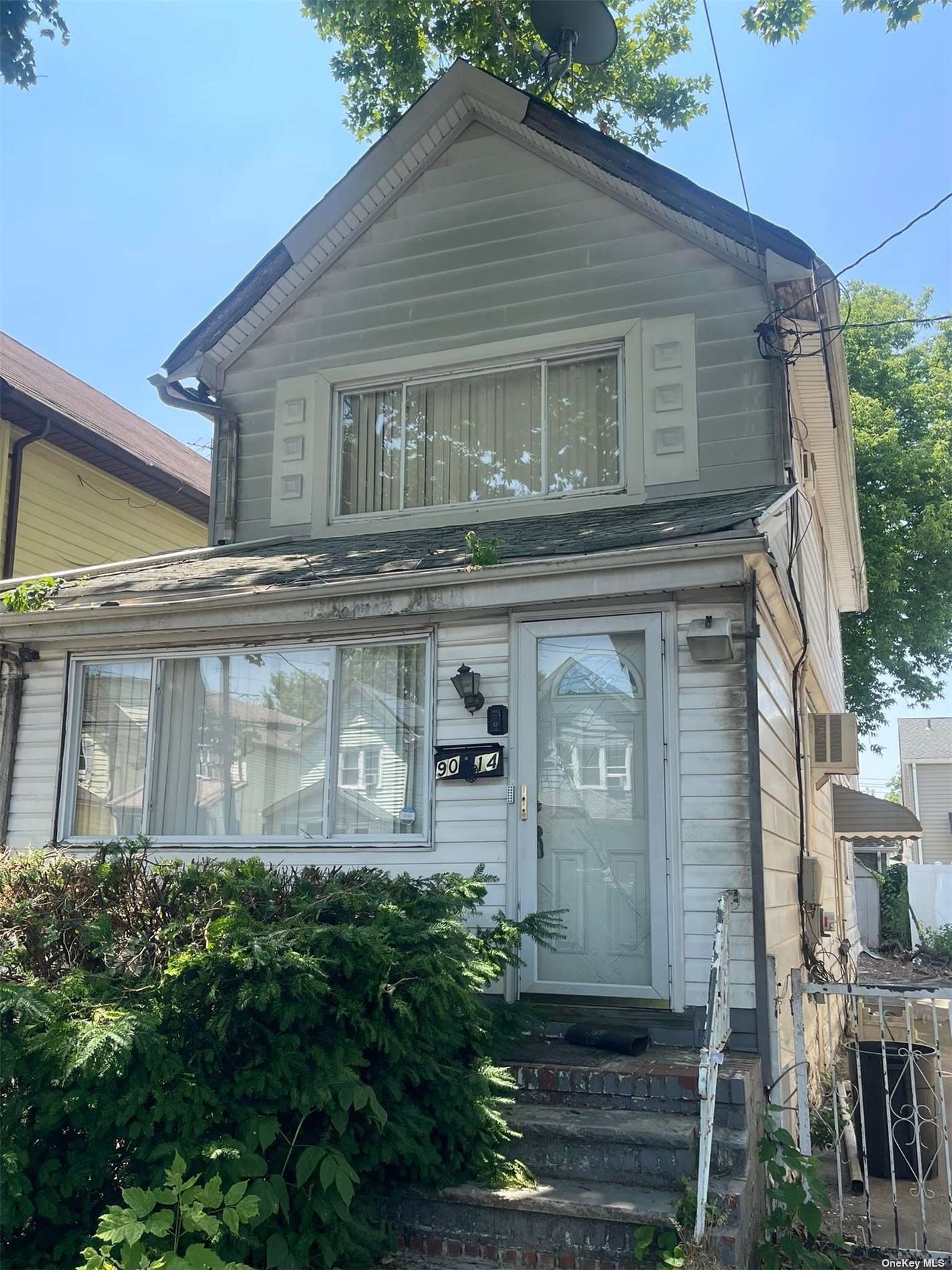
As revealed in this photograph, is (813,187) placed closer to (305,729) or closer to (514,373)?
(514,373)

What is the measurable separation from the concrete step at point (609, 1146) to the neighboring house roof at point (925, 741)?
29.5 meters

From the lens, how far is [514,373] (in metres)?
8.71

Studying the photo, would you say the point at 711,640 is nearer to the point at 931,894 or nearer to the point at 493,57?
the point at 493,57

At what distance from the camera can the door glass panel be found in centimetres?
611

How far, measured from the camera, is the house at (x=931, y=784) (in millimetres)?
30609

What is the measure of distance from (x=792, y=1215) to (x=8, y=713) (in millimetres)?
6348

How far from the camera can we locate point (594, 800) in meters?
6.30

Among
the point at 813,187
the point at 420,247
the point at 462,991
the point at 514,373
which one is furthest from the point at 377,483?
the point at 813,187

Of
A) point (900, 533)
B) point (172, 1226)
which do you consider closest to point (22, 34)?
point (172, 1226)

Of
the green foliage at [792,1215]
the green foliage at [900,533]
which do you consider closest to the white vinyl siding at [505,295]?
the green foliage at [792,1215]

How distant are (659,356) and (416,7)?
378 inches

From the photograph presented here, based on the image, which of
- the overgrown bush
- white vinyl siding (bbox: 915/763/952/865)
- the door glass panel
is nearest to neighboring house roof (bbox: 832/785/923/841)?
the door glass panel

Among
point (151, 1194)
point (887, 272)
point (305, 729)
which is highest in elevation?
point (887, 272)

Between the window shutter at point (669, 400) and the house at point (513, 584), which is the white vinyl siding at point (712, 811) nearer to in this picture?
the house at point (513, 584)
